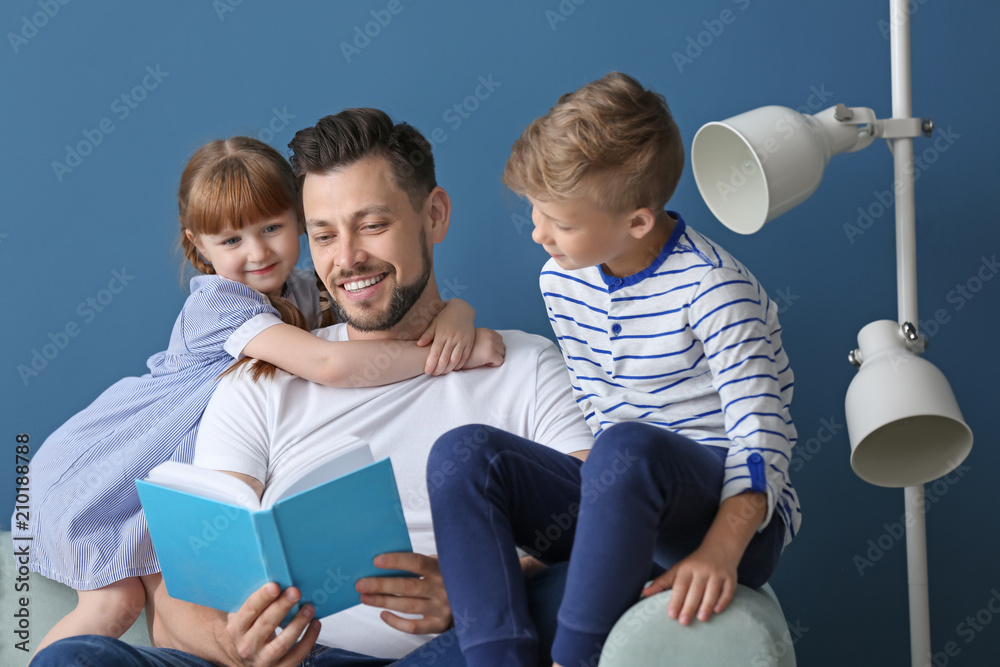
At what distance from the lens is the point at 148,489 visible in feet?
4.01

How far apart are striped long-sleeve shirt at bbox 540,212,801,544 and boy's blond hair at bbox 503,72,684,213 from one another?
12cm

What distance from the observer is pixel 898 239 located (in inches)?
62.4

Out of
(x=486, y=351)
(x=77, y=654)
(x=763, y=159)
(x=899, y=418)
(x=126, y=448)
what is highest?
(x=763, y=159)

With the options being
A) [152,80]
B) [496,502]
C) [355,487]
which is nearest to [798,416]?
[496,502]

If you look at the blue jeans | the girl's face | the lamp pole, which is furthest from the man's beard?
the lamp pole

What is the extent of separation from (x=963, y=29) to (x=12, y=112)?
2117 mm

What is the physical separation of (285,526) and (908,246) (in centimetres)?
114

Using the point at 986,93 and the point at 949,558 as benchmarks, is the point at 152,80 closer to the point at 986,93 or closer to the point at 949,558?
the point at 986,93

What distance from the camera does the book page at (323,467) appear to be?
Answer: 1.17 meters

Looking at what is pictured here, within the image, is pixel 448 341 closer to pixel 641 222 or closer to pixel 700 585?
pixel 641 222

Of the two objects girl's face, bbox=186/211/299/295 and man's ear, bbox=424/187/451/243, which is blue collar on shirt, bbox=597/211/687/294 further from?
girl's face, bbox=186/211/299/295

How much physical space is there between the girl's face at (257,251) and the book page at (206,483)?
641 mm

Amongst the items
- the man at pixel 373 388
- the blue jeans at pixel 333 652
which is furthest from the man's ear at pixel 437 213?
the blue jeans at pixel 333 652

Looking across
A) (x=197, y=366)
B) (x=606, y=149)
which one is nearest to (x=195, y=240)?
(x=197, y=366)
